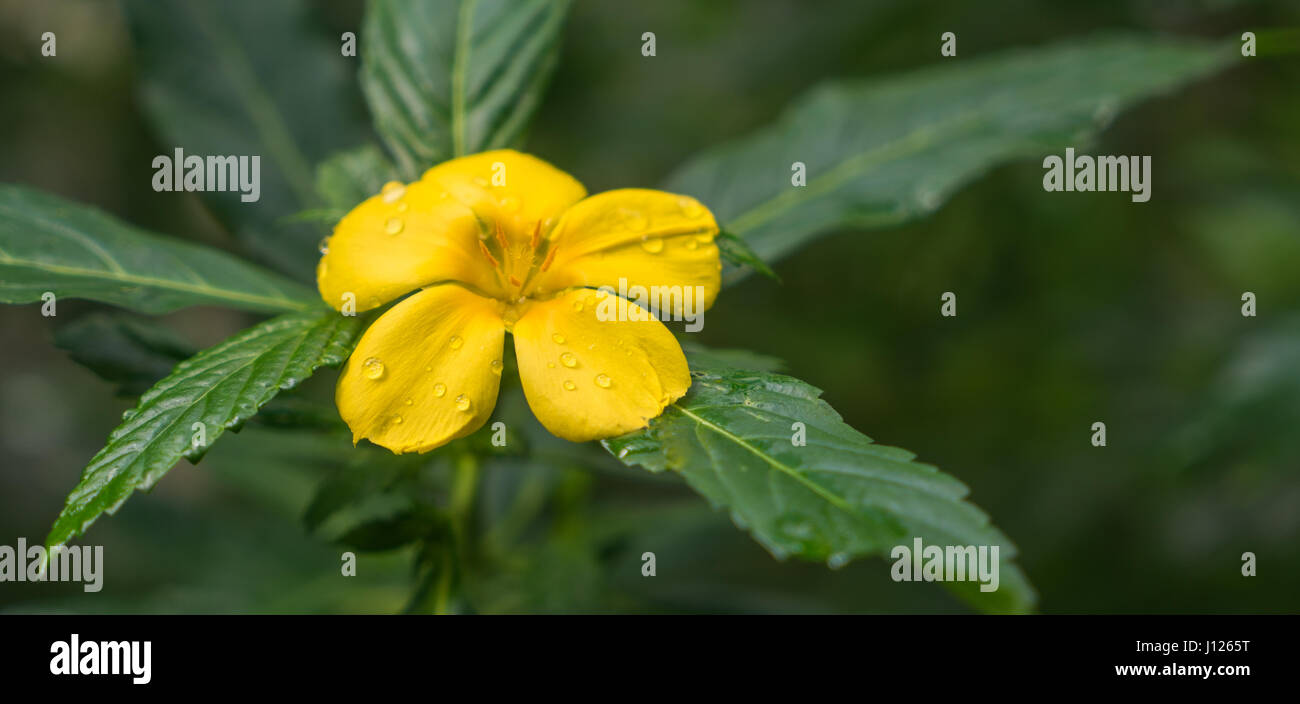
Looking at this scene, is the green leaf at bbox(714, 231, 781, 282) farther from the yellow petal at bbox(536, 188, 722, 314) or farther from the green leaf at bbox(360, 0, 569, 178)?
the green leaf at bbox(360, 0, 569, 178)

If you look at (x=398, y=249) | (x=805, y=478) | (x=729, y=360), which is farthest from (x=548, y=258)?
(x=805, y=478)

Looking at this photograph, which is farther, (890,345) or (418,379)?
(890,345)

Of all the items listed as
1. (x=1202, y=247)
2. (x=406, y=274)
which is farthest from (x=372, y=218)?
(x=1202, y=247)

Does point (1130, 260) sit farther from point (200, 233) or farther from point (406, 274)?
point (200, 233)

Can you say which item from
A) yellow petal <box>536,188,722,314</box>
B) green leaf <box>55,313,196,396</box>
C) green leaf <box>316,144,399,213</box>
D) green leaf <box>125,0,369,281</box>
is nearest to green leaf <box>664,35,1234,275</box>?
yellow petal <box>536,188,722,314</box>

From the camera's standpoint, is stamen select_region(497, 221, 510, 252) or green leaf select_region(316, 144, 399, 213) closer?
stamen select_region(497, 221, 510, 252)

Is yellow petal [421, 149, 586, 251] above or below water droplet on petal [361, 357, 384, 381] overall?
above

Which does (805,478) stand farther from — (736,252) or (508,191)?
(508,191)

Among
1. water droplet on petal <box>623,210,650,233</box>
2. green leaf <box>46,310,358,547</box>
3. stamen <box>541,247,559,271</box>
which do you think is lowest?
green leaf <box>46,310,358,547</box>
